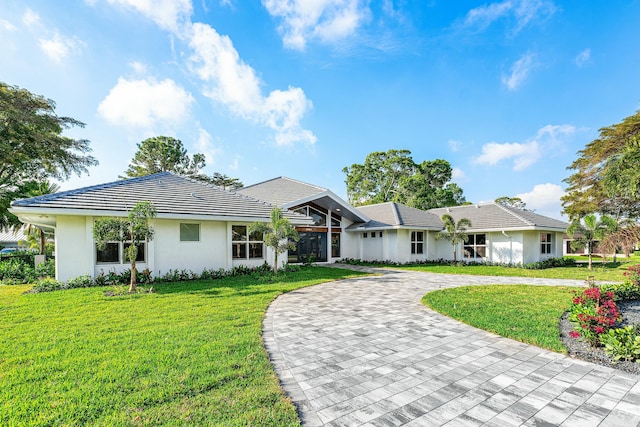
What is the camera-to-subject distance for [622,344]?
4422 millimetres

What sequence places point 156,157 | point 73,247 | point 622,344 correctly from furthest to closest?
1. point 156,157
2. point 73,247
3. point 622,344

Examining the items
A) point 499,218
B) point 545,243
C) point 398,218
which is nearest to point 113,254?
point 398,218

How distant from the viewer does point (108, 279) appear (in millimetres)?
10711

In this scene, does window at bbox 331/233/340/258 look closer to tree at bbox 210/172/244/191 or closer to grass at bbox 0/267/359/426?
grass at bbox 0/267/359/426

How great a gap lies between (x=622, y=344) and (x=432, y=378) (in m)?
3.15

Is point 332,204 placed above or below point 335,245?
above

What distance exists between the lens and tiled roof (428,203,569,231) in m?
18.7

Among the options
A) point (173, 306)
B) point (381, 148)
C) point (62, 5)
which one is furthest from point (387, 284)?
point (381, 148)

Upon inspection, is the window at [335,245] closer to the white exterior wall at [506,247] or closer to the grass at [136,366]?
the white exterior wall at [506,247]

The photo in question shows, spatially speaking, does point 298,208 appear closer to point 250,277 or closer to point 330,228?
point 330,228

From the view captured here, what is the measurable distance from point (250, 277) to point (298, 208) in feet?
25.7

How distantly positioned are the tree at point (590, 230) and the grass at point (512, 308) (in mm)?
9575

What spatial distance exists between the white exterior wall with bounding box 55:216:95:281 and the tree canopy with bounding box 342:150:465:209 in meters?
33.6

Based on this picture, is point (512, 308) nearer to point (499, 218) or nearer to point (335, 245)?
point (499, 218)
